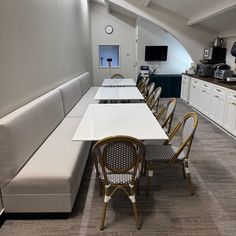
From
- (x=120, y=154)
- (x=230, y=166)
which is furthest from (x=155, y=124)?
(x=230, y=166)

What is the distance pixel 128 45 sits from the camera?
835 centimetres

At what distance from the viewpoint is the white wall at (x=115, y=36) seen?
806cm

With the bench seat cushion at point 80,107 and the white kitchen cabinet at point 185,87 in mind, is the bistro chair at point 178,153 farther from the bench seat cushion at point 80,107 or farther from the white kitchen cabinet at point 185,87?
the white kitchen cabinet at point 185,87

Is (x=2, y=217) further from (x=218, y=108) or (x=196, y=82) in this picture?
(x=196, y=82)

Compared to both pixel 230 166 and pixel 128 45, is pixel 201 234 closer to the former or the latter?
pixel 230 166

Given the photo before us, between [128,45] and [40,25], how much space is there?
5.86 metres

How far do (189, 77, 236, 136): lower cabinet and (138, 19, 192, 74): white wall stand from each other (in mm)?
1721

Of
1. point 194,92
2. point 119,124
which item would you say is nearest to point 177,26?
point 194,92

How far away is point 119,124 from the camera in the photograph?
91.3 inches

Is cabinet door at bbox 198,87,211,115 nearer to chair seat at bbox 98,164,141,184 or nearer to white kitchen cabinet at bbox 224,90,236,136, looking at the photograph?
white kitchen cabinet at bbox 224,90,236,136

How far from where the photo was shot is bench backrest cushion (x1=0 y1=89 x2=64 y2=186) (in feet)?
5.90

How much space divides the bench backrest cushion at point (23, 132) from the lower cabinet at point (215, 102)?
291cm

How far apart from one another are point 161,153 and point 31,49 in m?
1.89

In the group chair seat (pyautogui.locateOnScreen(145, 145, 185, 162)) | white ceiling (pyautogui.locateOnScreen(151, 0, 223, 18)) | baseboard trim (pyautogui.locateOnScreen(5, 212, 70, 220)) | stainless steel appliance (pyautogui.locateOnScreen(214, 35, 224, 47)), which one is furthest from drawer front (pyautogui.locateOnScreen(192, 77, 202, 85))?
baseboard trim (pyautogui.locateOnScreen(5, 212, 70, 220))
